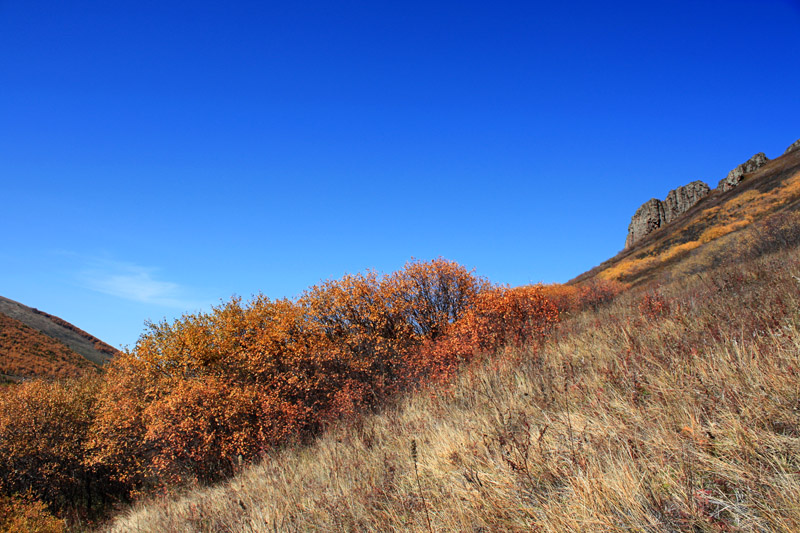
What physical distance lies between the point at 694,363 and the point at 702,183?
114214 millimetres

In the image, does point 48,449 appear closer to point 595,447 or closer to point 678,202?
point 595,447

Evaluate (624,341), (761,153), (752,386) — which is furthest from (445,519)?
(761,153)

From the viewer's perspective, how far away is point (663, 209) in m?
104

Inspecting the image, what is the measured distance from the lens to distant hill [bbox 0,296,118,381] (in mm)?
59438

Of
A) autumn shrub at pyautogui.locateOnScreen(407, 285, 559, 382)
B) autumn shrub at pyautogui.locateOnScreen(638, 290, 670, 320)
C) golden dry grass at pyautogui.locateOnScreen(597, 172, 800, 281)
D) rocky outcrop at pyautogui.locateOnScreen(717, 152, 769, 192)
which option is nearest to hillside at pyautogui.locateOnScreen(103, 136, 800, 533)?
autumn shrub at pyautogui.locateOnScreen(638, 290, 670, 320)

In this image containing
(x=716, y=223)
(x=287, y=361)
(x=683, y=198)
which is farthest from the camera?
(x=683, y=198)

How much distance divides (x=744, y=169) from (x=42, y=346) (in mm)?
132282

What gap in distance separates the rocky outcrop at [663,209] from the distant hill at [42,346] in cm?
10739

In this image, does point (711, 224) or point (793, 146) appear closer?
point (711, 224)

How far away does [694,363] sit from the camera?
15.4 ft

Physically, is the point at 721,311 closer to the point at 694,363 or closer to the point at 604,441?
the point at 694,363

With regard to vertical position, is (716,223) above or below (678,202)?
below

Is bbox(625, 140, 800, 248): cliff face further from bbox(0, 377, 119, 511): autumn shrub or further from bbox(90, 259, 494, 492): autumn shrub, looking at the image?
bbox(0, 377, 119, 511): autumn shrub

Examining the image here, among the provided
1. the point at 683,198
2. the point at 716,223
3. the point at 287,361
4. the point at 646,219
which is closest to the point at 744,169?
the point at 683,198
